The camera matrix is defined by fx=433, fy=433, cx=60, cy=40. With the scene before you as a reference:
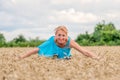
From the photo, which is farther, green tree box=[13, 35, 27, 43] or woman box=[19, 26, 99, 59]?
green tree box=[13, 35, 27, 43]

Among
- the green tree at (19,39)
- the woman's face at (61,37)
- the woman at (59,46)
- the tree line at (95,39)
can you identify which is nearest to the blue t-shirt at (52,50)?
the woman at (59,46)

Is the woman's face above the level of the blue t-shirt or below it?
above

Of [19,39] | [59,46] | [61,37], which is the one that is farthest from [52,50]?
[19,39]

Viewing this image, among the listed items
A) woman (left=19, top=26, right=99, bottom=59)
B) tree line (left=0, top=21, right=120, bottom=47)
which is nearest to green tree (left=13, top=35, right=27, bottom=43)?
tree line (left=0, top=21, right=120, bottom=47)

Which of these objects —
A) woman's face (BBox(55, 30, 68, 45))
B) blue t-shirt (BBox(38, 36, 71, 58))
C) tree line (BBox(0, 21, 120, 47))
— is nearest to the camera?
woman's face (BBox(55, 30, 68, 45))

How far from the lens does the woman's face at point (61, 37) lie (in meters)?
7.73

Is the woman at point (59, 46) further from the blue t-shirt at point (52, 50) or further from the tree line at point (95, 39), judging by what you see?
the tree line at point (95, 39)

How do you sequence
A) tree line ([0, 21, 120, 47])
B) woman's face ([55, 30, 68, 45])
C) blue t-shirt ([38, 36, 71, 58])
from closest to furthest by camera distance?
woman's face ([55, 30, 68, 45])
blue t-shirt ([38, 36, 71, 58])
tree line ([0, 21, 120, 47])

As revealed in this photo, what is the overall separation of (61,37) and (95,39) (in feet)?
65.6

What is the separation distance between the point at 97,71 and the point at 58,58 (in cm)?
240

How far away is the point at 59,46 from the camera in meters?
8.07

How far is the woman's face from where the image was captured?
7.73 meters

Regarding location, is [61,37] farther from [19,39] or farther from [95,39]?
[95,39]

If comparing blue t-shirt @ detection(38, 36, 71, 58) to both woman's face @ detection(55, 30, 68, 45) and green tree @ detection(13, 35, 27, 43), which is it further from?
green tree @ detection(13, 35, 27, 43)
